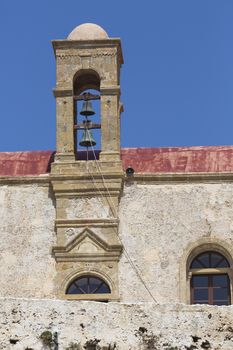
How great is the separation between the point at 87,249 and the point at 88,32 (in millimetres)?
5645

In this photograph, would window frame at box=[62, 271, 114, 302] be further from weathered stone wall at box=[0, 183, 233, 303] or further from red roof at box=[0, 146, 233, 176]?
red roof at box=[0, 146, 233, 176]

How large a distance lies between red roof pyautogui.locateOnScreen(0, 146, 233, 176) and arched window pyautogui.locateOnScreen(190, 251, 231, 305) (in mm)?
2265

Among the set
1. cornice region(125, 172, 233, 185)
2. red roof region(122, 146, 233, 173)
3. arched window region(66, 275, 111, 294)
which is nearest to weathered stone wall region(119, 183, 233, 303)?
cornice region(125, 172, 233, 185)

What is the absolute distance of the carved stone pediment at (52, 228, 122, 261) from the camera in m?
28.8

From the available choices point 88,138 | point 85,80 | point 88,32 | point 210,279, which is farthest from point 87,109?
point 210,279

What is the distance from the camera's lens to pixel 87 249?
28.9m

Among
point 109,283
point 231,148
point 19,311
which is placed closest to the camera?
point 19,311

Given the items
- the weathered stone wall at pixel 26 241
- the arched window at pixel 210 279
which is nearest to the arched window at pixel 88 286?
the weathered stone wall at pixel 26 241

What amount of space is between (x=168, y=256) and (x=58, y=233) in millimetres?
2629

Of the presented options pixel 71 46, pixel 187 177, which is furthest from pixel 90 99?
pixel 187 177

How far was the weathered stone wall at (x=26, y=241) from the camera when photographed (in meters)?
28.7

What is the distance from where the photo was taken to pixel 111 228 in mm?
29109

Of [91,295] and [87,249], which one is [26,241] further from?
[91,295]

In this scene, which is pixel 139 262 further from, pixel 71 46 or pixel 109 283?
pixel 71 46
